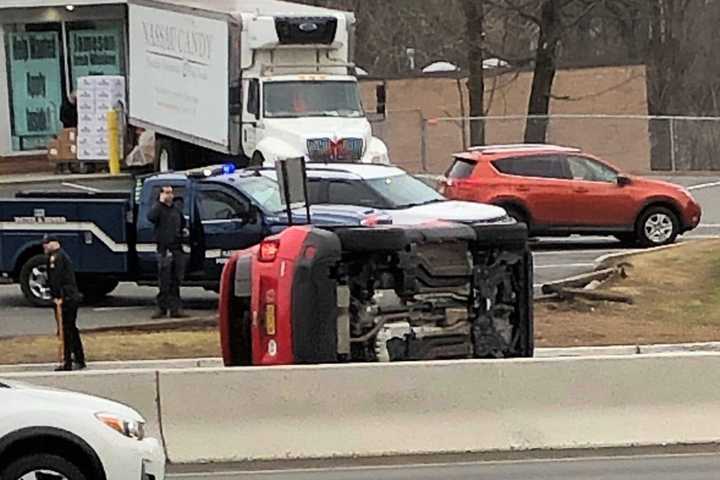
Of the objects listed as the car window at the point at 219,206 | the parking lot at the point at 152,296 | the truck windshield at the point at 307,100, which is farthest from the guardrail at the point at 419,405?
the truck windshield at the point at 307,100

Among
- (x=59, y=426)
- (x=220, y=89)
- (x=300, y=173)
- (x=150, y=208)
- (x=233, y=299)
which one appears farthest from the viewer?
(x=220, y=89)

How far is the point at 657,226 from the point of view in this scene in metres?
27.1

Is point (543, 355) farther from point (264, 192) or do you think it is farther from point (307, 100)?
point (307, 100)

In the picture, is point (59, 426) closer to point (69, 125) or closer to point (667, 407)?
point (667, 407)

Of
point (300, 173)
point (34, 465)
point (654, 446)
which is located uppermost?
point (300, 173)

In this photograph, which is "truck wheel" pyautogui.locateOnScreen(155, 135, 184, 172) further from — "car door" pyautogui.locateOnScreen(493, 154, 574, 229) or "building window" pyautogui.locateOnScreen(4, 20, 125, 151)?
"car door" pyautogui.locateOnScreen(493, 154, 574, 229)

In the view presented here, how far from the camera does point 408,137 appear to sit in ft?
146

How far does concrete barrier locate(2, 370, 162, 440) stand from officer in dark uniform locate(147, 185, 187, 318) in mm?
8521

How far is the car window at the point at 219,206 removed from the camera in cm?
2152

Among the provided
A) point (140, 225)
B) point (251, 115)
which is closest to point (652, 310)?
point (140, 225)

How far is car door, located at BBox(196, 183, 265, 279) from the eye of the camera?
838 inches

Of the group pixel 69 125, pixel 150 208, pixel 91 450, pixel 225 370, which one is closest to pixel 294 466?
pixel 225 370

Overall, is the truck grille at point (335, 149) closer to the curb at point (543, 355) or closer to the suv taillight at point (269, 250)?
the curb at point (543, 355)

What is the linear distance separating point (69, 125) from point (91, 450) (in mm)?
33342
